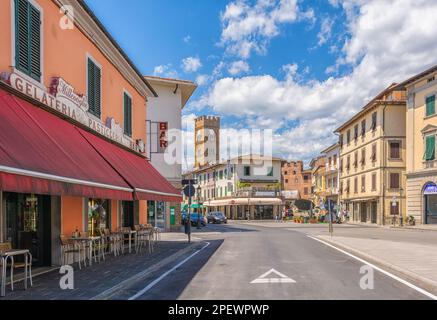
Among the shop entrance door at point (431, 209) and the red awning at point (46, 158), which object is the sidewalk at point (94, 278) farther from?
the shop entrance door at point (431, 209)

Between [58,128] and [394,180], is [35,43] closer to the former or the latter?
[58,128]

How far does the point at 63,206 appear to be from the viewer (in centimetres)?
1248

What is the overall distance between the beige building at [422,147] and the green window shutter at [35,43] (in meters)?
35.0

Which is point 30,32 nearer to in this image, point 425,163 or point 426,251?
point 426,251

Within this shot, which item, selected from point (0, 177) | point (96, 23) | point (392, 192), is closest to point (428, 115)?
point (392, 192)

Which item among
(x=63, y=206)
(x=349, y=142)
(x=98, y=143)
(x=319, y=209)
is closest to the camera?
(x=63, y=206)

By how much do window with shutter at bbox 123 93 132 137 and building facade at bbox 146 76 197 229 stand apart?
13.8 m

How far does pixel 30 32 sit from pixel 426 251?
49.9 feet

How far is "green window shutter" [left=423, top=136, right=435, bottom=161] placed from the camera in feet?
125

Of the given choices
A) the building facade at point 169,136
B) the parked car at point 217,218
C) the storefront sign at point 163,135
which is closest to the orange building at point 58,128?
the storefront sign at point 163,135

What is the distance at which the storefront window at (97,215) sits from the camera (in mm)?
15438

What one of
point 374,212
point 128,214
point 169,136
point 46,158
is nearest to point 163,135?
point 169,136

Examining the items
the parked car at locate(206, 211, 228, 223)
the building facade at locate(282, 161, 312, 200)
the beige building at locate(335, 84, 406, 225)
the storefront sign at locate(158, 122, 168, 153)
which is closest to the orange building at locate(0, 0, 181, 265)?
the storefront sign at locate(158, 122, 168, 153)
